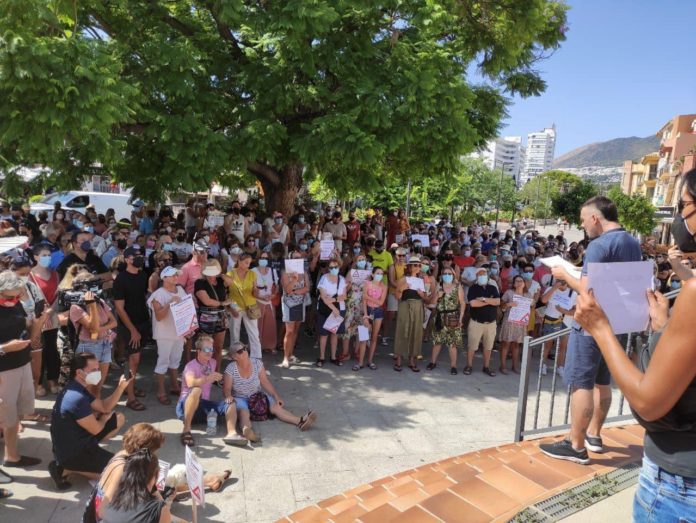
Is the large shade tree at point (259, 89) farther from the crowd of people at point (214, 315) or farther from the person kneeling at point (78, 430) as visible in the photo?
the person kneeling at point (78, 430)

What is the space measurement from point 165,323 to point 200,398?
3.94 ft

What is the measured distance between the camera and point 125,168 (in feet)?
35.5

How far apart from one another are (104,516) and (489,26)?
13166 mm

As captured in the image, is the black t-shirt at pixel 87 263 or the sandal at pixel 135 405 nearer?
the sandal at pixel 135 405

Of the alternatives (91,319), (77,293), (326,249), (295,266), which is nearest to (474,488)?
(91,319)

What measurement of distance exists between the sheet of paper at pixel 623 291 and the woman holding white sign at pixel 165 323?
5.29 metres

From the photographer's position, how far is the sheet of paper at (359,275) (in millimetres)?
8625

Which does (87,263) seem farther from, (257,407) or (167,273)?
(257,407)

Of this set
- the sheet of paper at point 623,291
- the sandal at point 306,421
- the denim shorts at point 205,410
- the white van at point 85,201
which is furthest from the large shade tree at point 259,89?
the white van at point 85,201

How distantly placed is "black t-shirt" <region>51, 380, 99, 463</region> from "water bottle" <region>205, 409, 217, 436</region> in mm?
1518

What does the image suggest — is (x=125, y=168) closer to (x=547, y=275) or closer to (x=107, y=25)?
(x=107, y=25)

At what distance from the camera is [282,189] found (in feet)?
44.4

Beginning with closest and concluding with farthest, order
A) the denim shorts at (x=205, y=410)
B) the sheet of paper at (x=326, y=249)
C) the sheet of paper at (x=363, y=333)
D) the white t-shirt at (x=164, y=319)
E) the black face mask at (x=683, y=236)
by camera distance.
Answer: the black face mask at (x=683, y=236), the denim shorts at (x=205, y=410), the white t-shirt at (x=164, y=319), the sheet of paper at (x=363, y=333), the sheet of paper at (x=326, y=249)

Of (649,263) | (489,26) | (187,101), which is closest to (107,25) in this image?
(187,101)
